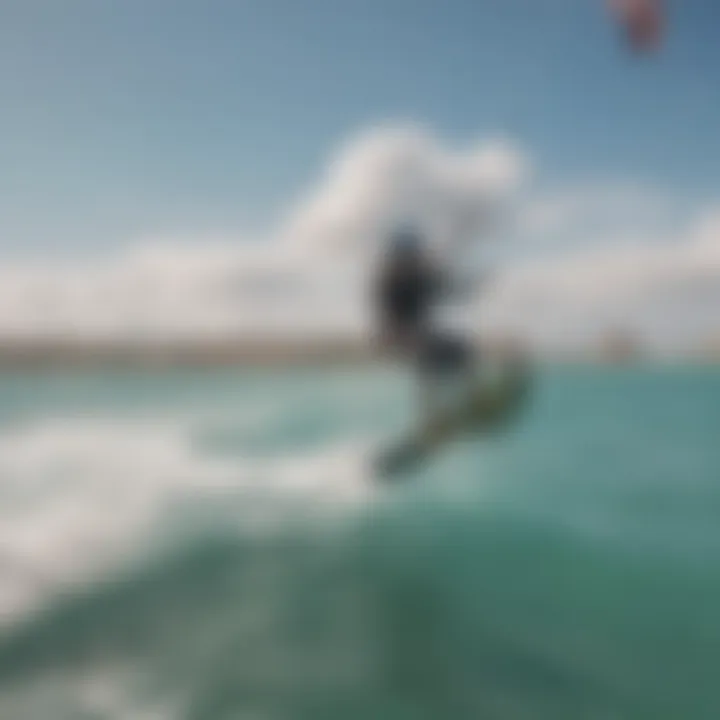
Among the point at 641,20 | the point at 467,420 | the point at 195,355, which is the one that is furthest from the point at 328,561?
the point at 641,20

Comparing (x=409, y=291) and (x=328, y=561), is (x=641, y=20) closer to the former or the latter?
(x=409, y=291)

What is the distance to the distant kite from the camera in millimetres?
1662

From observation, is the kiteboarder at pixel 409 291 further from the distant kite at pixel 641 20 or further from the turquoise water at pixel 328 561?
the distant kite at pixel 641 20

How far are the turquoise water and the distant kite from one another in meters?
0.89

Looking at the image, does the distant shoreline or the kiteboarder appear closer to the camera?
the kiteboarder

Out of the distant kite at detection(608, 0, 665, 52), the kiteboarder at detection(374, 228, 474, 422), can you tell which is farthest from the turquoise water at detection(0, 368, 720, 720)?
the distant kite at detection(608, 0, 665, 52)

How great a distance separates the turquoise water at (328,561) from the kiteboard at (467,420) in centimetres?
5

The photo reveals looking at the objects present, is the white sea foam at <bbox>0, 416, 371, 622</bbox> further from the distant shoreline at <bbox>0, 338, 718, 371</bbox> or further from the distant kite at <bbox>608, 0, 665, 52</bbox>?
the distant kite at <bbox>608, 0, 665, 52</bbox>

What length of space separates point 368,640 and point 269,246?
1.05 meters

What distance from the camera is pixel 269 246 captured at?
174cm

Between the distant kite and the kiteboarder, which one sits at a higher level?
the distant kite

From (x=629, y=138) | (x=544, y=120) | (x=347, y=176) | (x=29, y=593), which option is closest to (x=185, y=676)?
(x=29, y=593)

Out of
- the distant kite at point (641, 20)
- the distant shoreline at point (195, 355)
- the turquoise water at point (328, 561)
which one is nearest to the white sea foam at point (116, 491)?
the turquoise water at point (328, 561)

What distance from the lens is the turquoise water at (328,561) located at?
5.39 feet
